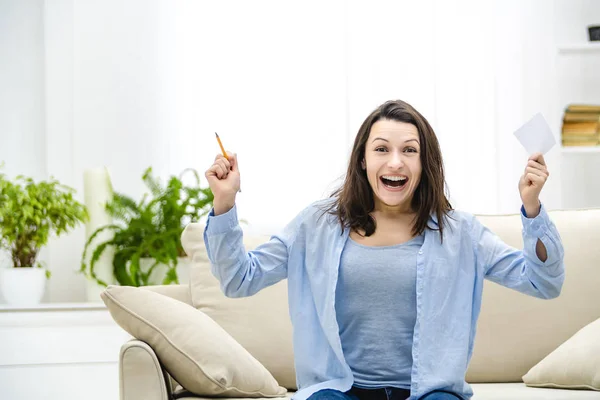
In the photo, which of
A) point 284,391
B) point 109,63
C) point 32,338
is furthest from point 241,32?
point 284,391

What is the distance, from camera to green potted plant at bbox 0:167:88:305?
3215mm

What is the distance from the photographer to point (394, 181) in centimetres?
190

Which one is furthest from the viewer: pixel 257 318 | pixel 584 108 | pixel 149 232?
pixel 584 108

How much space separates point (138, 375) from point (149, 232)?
4.55 feet

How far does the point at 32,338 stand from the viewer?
10.0ft

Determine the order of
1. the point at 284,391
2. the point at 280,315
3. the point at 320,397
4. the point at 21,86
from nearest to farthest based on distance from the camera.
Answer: the point at 320,397
the point at 284,391
the point at 280,315
the point at 21,86

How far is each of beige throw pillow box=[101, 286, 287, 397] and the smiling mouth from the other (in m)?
0.67

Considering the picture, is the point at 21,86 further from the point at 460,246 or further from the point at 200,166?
the point at 460,246

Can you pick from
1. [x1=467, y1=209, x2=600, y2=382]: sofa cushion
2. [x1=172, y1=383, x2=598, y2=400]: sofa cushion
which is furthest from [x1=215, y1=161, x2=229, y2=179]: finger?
[x1=467, y1=209, x2=600, y2=382]: sofa cushion

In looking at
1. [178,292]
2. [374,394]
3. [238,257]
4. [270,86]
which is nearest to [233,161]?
[238,257]

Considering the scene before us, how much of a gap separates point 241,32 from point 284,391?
1871 mm

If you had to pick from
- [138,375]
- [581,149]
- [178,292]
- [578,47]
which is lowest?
[138,375]

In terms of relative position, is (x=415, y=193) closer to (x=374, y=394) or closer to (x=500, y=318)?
(x=374, y=394)

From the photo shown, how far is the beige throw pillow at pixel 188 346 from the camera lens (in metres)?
2.14
